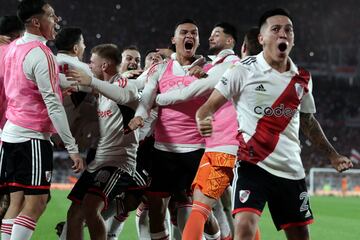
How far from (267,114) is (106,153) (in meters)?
1.70

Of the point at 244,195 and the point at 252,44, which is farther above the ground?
the point at 252,44

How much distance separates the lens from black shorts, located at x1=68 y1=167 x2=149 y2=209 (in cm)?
537

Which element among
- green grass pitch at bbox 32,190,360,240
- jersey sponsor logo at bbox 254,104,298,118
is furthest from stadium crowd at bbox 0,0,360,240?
green grass pitch at bbox 32,190,360,240

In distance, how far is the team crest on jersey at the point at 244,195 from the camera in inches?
166

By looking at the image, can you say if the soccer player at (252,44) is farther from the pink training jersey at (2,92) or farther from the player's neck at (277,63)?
the pink training jersey at (2,92)

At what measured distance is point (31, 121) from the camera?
484cm

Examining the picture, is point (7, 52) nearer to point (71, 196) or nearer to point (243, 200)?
point (71, 196)

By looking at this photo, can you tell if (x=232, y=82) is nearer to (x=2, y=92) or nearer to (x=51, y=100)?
(x=51, y=100)

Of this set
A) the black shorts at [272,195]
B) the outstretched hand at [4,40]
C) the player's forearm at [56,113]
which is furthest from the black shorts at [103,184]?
the black shorts at [272,195]

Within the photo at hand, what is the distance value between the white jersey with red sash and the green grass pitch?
3868 mm

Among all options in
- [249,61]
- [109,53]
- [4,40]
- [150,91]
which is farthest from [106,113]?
[249,61]

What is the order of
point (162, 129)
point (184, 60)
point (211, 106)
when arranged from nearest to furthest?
1. point (211, 106)
2. point (162, 129)
3. point (184, 60)

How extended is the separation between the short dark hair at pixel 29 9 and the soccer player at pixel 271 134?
5.25ft

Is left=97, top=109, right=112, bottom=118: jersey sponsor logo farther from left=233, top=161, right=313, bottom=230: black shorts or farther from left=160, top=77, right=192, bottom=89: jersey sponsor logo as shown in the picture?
left=233, top=161, right=313, bottom=230: black shorts
